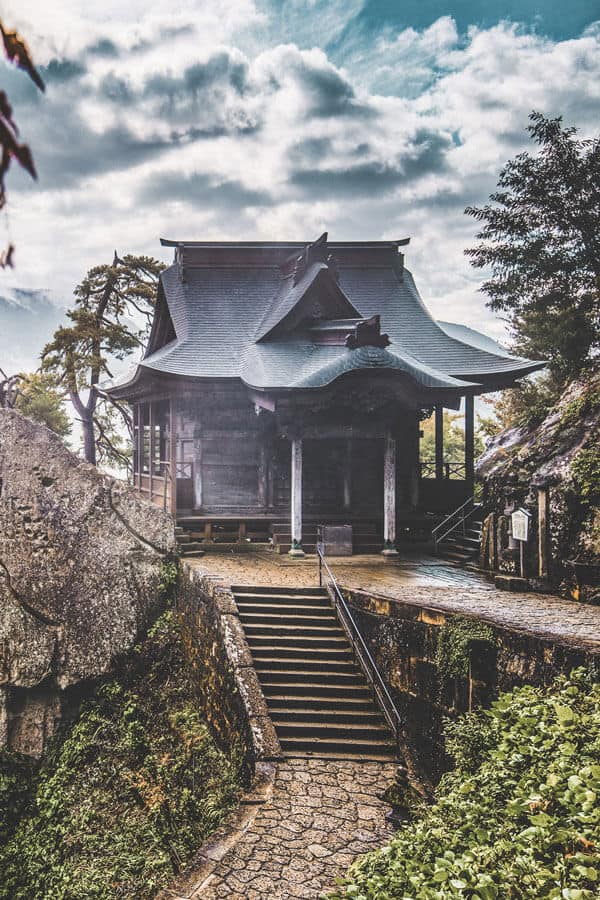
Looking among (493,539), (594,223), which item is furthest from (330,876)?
(594,223)

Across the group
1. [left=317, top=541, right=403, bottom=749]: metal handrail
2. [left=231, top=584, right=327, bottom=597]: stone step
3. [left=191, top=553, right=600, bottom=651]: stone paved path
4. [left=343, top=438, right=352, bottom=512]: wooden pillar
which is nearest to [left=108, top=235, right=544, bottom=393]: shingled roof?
[left=343, top=438, right=352, bottom=512]: wooden pillar

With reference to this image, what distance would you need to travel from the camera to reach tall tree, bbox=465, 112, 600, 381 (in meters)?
17.6

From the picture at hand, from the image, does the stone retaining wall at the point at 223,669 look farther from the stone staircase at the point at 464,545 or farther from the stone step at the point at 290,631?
the stone staircase at the point at 464,545

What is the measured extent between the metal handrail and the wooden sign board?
3.42 metres

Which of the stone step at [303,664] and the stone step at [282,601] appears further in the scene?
the stone step at [282,601]

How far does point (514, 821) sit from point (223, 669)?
560cm

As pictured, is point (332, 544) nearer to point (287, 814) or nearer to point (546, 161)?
point (287, 814)

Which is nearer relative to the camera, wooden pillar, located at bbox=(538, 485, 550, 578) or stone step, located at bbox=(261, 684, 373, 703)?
stone step, located at bbox=(261, 684, 373, 703)

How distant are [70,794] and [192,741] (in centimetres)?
231

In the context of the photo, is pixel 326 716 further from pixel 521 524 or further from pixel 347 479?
pixel 347 479

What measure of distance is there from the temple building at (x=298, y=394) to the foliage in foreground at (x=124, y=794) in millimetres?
4809

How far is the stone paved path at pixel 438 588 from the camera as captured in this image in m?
8.12

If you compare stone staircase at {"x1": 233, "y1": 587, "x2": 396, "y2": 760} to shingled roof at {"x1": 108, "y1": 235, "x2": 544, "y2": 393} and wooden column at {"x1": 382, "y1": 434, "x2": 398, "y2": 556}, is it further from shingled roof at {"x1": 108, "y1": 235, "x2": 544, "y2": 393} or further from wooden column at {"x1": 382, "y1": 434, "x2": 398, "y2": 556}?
shingled roof at {"x1": 108, "y1": 235, "x2": 544, "y2": 393}

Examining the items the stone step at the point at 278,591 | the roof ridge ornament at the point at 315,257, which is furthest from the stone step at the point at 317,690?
the roof ridge ornament at the point at 315,257
